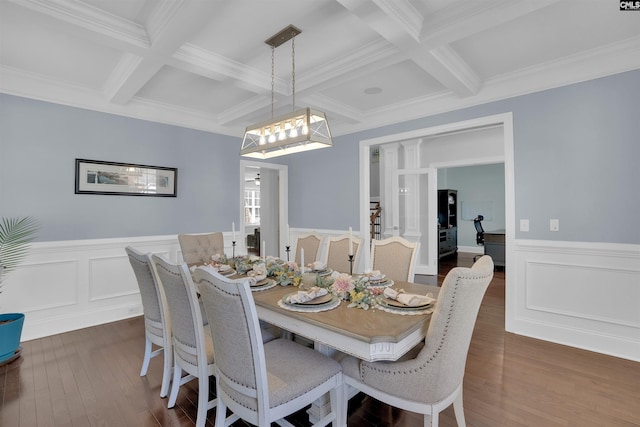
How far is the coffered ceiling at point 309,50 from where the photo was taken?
6.85 feet

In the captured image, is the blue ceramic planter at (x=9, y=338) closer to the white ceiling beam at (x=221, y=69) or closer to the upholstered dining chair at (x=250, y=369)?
the upholstered dining chair at (x=250, y=369)

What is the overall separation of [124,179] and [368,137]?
3.24 metres

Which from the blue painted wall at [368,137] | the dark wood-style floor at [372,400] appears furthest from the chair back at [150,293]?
the blue painted wall at [368,137]

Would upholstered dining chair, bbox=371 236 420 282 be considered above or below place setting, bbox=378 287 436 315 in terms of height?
above

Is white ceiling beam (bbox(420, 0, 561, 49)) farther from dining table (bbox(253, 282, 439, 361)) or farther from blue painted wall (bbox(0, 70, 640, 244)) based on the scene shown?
dining table (bbox(253, 282, 439, 361))

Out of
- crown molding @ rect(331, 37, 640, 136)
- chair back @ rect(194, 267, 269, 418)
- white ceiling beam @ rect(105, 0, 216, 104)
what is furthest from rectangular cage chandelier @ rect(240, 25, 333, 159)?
crown molding @ rect(331, 37, 640, 136)

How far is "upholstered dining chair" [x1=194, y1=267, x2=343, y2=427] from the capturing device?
130 cm

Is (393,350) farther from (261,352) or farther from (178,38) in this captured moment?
(178,38)

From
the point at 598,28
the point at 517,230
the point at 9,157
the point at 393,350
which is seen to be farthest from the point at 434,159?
the point at 9,157

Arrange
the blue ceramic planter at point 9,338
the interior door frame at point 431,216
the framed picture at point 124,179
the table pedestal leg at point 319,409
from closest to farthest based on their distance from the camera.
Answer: the table pedestal leg at point 319,409 → the blue ceramic planter at point 9,338 → the framed picture at point 124,179 → the interior door frame at point 431,216

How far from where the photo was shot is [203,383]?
67.7 inches

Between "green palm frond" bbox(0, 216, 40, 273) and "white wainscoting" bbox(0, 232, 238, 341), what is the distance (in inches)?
3.7

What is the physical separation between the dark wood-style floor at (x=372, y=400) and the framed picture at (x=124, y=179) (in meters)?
1.67

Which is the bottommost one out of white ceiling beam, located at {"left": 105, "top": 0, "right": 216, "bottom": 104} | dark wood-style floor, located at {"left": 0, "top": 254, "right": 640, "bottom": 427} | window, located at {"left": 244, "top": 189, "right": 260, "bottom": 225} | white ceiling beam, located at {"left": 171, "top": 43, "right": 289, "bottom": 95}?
dark wood-style floor, located at {"left": 0, "top": 254, "right": 640, "bottom": 427}
